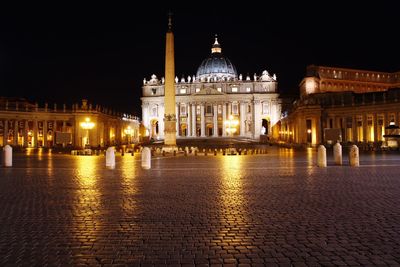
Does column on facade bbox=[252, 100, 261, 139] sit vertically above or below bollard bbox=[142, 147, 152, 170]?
above

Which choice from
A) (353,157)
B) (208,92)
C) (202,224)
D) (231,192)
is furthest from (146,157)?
(208,92)

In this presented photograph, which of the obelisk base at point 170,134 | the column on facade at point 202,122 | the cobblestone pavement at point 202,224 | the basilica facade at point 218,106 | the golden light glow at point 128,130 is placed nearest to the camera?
the cobblestone pavement at point 202,224

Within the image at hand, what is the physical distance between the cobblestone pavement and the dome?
5074 inches

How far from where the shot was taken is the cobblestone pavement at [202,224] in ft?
21.0

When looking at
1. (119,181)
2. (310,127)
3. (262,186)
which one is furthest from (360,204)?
(310,127)

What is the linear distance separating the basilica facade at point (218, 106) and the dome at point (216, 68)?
375 inches

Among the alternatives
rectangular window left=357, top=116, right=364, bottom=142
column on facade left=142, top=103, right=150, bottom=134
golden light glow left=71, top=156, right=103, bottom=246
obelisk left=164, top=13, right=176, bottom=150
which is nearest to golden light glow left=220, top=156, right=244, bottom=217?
golden light glow left=71, top=156, right=103, bottom=246

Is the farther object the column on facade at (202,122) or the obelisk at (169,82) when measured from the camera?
the column on facade at (202,122)

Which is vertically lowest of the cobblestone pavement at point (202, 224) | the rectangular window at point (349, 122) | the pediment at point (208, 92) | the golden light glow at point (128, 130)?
the cobblestone pavement at point (202, 224)

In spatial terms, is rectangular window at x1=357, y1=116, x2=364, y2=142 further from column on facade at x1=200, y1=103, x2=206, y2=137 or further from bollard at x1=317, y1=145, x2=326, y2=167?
column on facade at x1=200, y1=103, x2=206, y2=137

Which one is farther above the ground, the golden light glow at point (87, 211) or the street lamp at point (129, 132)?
the street lamp at point (129, 132)

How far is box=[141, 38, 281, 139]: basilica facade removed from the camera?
130250 mm

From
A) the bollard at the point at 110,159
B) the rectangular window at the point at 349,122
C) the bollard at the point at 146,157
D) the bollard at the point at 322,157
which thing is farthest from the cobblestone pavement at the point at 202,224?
the rectangular window at the point at 349,122

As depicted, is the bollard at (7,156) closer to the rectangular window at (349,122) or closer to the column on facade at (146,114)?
the rectangular window at (349,122)
